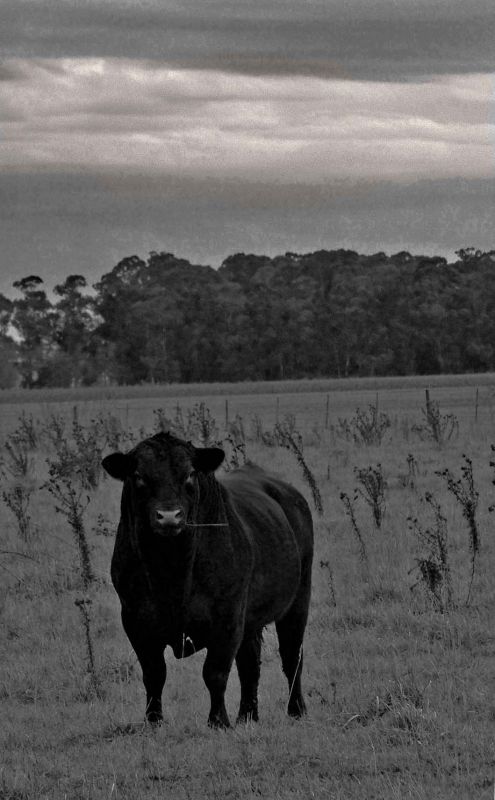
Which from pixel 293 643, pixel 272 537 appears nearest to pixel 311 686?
pixel 293 643

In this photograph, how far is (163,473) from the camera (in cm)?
738

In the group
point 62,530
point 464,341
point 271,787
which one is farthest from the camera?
point 464,341

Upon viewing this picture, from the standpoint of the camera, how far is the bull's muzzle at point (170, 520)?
7.04 metres

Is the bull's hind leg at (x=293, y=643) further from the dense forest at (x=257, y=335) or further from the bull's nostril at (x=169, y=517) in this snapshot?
the dense forest at (x=257, y=335)

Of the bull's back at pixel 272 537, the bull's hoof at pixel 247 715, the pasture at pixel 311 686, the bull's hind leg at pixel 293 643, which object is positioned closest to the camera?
the pasture at pixel 311 686

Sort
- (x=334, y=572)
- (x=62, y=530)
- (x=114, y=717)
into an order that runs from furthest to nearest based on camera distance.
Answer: (x=62, y=530), (x=334, y=572), (x=114, y=717)

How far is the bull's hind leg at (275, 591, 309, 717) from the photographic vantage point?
8.31 metres

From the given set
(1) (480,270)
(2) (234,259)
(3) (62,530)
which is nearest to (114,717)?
(3) (62,530)

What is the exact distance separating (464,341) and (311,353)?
11.6m

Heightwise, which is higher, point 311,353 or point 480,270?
point 480,270

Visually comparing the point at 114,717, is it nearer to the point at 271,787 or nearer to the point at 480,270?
the point at 271,787

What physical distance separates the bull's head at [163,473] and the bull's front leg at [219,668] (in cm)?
71

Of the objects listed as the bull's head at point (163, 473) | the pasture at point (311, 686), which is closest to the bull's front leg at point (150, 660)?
the pasture at point (311, 686)

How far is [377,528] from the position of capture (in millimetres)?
14523
